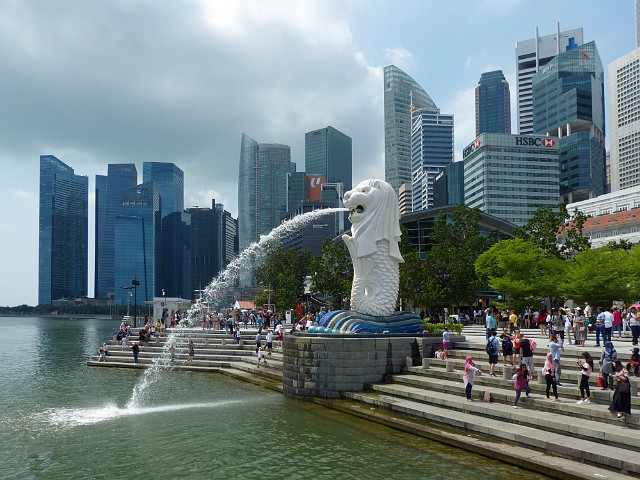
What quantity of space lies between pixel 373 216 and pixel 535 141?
12092 centimetres

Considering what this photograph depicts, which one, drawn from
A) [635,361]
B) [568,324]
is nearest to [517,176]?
[568,324]

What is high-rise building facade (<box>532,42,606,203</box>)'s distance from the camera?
16300 cm

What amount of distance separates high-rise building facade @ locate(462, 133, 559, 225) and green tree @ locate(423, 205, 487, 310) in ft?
292

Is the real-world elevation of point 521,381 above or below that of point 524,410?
above

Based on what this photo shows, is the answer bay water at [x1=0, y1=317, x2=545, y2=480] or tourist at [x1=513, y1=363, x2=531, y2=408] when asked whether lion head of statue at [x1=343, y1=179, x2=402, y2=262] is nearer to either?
bay water at [x1=0, y1=317, x2=545, y2=480]

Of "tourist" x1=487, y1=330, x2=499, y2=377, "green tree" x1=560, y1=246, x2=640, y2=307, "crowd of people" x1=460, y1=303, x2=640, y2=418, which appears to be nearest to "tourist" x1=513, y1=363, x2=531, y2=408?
"crowd of people" x1=460, y1=303, x2=640, y2=418

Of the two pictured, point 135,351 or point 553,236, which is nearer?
point 135,351

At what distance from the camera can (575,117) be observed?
17850 cm

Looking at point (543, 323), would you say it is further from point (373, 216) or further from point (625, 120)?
point (625, 120)

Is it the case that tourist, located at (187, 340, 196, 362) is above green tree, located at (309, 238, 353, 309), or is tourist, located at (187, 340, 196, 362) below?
below

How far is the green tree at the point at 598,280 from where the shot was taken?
32.6m

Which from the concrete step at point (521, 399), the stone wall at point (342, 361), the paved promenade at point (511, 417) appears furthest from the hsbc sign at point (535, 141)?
the concrete step at point (521, 399)

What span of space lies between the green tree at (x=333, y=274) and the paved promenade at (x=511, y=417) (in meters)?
27.7

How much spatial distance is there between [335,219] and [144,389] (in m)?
120
